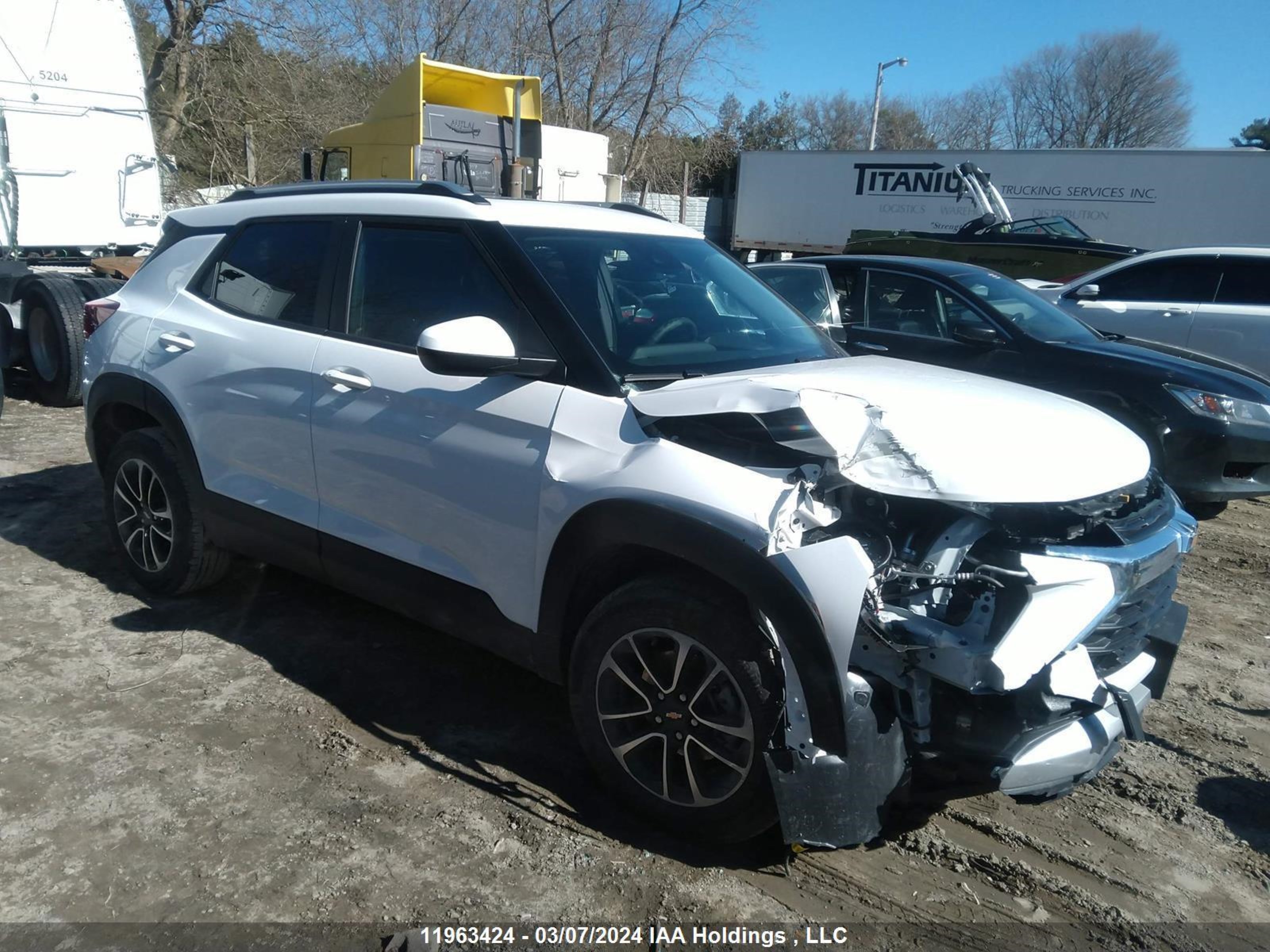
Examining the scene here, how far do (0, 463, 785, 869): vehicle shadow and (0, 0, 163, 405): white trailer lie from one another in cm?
391

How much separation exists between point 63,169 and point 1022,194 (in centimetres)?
A: 1790

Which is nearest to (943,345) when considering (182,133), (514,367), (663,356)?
(663,356)

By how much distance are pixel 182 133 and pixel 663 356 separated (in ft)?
65.5

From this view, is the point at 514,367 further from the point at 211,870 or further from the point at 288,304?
the point at 211,870

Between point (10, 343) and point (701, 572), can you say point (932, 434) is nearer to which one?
point (701, 572)

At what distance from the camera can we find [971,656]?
242 centimetres

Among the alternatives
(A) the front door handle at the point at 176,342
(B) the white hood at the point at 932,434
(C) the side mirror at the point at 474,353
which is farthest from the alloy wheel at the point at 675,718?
(A) the front door handle at the point at 176,342

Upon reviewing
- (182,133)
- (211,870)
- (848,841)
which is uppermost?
(182,133)

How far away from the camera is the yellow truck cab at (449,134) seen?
44.9 ft

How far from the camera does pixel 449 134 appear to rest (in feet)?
46.1

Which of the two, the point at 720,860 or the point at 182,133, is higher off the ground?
the point at 182,133

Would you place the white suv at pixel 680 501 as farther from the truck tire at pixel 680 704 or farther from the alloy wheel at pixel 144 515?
the alloy wheel at pixel 144 515

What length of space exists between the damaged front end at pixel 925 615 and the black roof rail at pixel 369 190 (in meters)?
1.55

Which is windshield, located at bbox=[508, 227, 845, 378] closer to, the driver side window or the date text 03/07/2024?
the date text 03/07/2024
